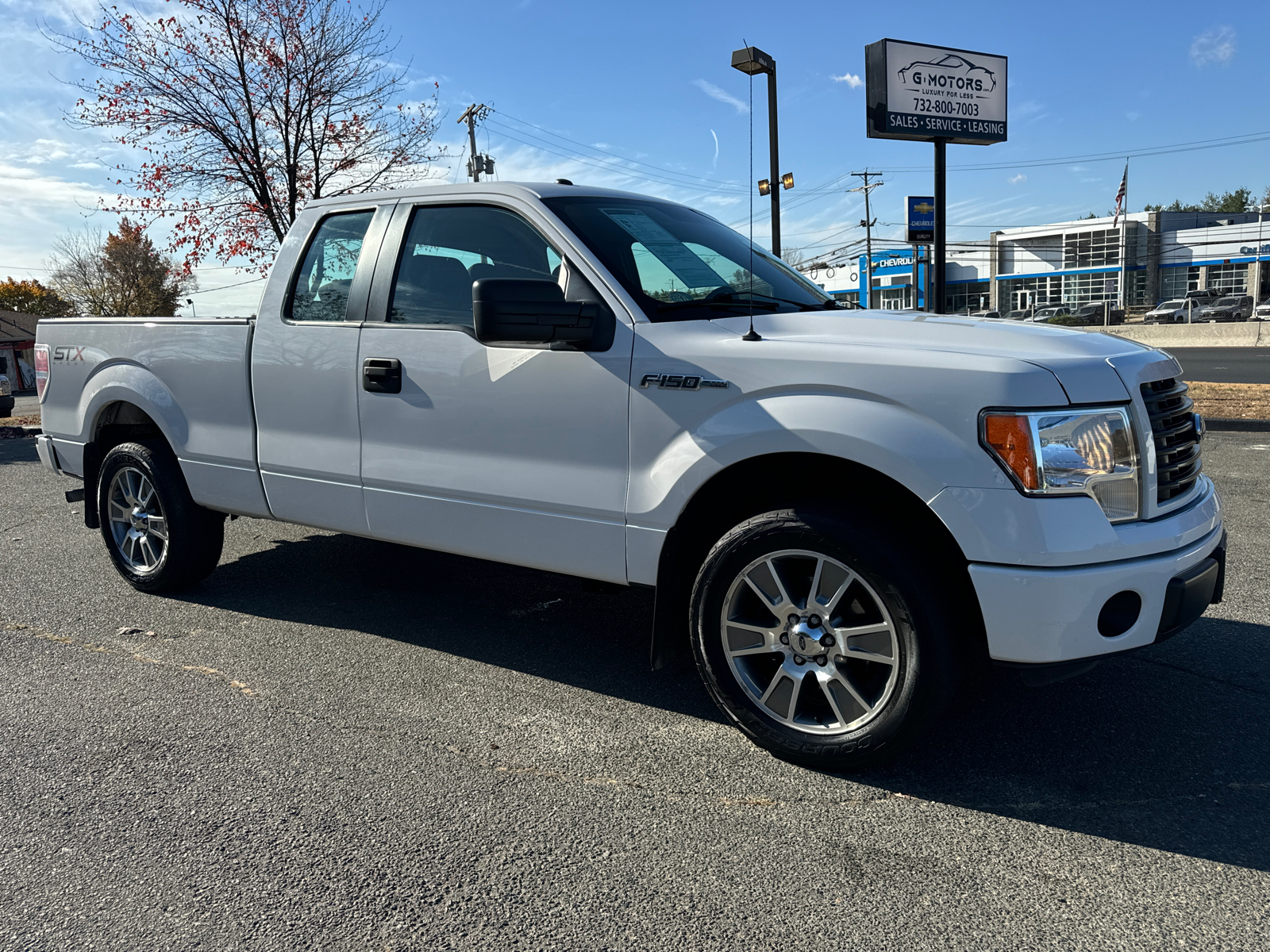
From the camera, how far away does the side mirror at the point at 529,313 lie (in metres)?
3.22

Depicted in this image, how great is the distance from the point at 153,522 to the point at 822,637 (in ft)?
12.6

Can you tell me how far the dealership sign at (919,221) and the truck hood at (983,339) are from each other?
2219 centimetres

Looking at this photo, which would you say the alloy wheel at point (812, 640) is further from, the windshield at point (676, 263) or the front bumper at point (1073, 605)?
the windshield at point (676, 263)

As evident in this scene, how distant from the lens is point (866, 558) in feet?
9.52

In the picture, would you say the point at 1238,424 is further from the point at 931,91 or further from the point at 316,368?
the point at 931,91

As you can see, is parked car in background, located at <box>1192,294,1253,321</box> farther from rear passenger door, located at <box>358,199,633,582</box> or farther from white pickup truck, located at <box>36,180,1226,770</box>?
rear passenger door, located at <box>358,199,633,582</box>

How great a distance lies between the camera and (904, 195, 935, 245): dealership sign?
25.3m

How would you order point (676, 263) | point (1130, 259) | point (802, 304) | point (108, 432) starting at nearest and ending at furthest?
point (676, 263)
point (802, 304)
point (108, 432)
point (1130, 259)

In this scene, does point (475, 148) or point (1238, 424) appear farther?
point (475, 148)

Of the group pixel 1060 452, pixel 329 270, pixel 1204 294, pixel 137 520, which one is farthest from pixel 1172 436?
pixel 1204 294

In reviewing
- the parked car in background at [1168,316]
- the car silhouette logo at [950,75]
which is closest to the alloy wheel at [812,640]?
the car silhouette logo at [950,75]

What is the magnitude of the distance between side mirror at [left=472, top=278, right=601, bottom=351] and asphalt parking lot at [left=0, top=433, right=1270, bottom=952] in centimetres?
142

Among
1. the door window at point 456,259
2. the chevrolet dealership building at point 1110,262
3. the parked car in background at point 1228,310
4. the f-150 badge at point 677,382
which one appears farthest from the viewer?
the chevrolet dealership building at point 1110,262

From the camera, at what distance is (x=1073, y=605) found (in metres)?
2.70
